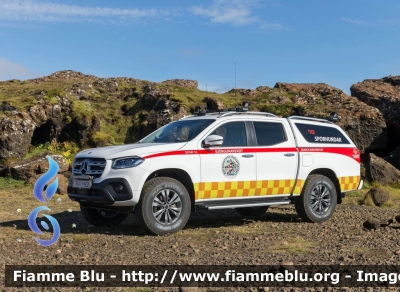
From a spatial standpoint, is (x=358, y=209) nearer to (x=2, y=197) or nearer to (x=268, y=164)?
(x=268, y=164)

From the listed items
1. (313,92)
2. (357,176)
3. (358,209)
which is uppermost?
(313,92)

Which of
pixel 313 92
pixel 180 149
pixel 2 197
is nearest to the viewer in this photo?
pixel 180 149

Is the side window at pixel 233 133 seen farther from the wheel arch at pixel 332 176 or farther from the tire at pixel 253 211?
the tire at pixel 253 211

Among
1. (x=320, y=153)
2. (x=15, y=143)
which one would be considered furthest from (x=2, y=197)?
(x=320, y=153)

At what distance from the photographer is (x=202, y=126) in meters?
8.02

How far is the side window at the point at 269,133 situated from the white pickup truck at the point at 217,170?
0.02 meters

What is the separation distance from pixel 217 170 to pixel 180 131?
3.20 feet

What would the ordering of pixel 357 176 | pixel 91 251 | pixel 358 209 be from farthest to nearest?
pixel 358 209 < pixel 357 176 < pixel 91 251

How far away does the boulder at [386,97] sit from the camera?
57.1 feet

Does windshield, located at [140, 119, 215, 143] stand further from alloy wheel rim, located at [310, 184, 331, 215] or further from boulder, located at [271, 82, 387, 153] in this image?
boulder, located at [271, 82, 387, 153]

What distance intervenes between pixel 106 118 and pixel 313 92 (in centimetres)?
891

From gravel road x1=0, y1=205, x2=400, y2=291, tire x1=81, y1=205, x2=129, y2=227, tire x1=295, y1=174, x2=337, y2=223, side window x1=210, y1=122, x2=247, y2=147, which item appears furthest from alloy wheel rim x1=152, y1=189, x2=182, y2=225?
tire x1=295, y1=174, x2=337, y2=223

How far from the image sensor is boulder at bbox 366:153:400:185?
47.0ft

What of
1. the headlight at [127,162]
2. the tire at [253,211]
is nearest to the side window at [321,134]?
the tire at [253,211]
